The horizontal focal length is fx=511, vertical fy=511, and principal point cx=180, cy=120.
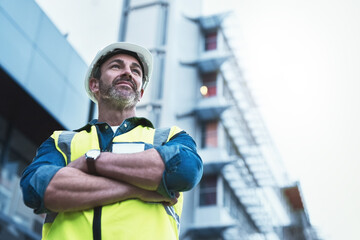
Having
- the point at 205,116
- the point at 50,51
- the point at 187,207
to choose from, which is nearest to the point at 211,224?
the point at 187,207

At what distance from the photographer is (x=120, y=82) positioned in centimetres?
299

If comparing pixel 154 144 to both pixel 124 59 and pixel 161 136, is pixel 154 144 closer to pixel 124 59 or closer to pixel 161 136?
pixel 161 136

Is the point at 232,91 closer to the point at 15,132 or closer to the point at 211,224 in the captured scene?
the point at 211,224

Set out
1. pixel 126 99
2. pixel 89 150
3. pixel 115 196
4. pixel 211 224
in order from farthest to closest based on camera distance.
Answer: pixel 211 224 → pixel 126 99 → pixel 89 150 → pixel 115 196

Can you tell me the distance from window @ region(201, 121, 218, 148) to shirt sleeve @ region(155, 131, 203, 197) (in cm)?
2739

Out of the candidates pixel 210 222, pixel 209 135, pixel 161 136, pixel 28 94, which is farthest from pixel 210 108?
pixel 161 136

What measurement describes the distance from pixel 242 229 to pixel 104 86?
26504 millimetres

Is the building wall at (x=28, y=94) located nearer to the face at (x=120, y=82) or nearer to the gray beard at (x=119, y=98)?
the face at (x=120, y=82)

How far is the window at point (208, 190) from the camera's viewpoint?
28.2 meters

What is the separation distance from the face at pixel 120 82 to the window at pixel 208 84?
28345 mm

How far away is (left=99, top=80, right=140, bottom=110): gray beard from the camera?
2941 millimetres

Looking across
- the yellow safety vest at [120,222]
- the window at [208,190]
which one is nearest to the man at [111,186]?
the yellow safety vest at [120,222]

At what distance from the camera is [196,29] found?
33.4 metres

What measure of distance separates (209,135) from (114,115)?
27738 millimetres
